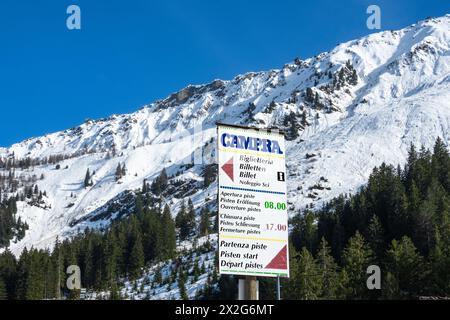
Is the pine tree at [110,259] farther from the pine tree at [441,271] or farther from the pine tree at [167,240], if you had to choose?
the pine tree at [441,271]

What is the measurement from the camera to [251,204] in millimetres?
14375

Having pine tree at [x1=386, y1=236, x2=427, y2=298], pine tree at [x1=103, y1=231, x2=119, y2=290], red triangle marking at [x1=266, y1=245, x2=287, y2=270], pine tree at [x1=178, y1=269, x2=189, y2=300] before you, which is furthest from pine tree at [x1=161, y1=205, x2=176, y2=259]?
red triangle marking at [x1=266, y1=245, x2=287, y2=270]

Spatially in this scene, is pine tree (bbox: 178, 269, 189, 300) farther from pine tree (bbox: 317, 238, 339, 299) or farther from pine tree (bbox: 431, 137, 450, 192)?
pine tree (bbox: 431, 137, 450, 192)

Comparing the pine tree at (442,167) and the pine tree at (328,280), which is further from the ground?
the pine tree at (442,167)

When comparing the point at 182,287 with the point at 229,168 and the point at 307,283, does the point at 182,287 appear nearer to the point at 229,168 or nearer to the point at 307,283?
the point at 307,283

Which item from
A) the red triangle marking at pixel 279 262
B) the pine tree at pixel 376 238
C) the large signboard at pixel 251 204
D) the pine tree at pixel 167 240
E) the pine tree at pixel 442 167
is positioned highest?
the pine tree at pixel 442 167

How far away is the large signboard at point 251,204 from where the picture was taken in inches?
552

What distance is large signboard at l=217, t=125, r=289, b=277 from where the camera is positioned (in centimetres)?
1402

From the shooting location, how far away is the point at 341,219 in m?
140

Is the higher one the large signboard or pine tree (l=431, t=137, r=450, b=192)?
pine tree (l=431, t=137, r=450, b=192)

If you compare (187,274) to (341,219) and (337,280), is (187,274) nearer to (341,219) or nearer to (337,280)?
(341,219)

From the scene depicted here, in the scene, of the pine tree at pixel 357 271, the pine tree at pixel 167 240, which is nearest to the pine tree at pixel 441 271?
the pine tree at pixel 357 271
